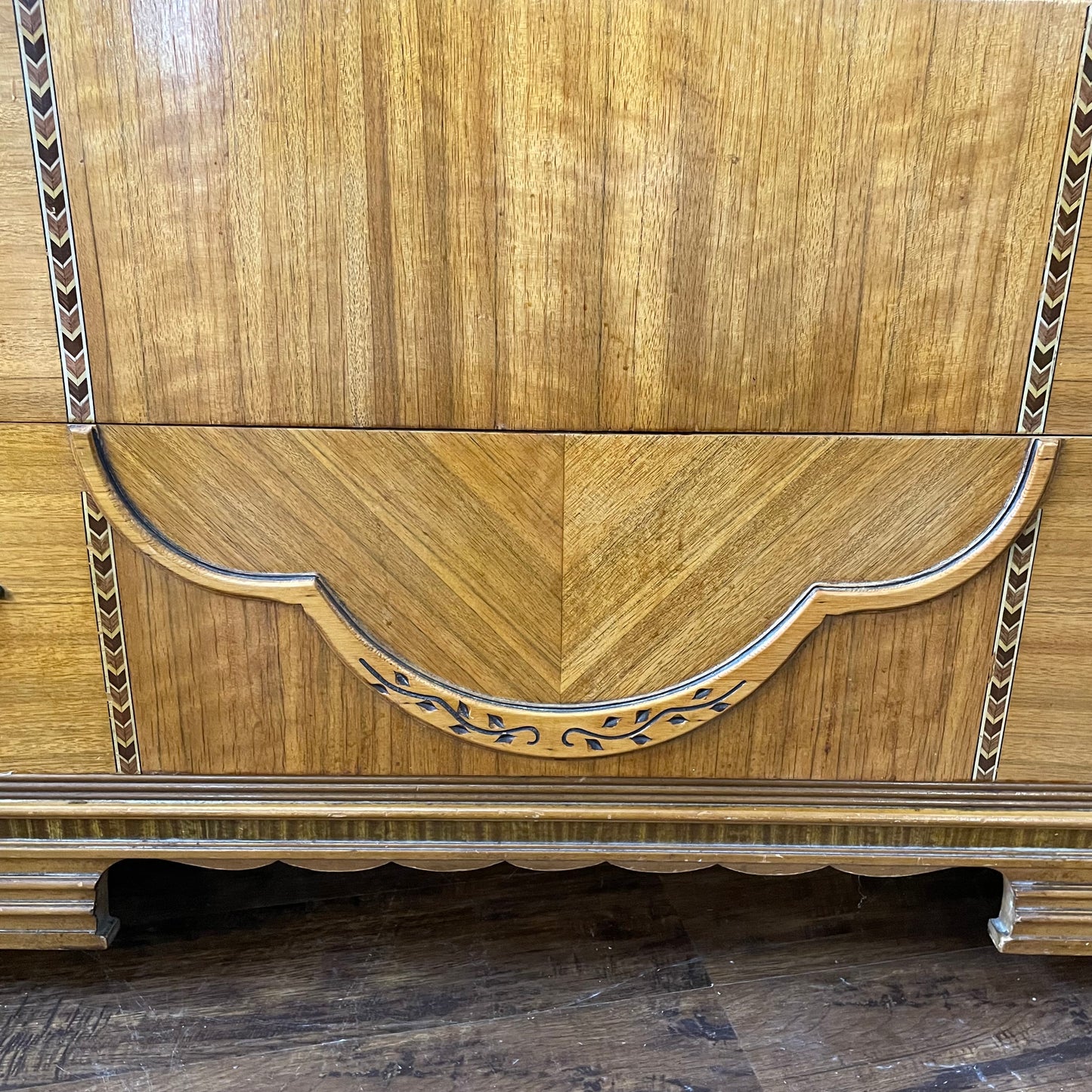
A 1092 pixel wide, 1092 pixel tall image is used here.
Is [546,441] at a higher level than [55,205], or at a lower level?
lower

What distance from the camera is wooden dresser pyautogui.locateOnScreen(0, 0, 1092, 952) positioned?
458 millimetres

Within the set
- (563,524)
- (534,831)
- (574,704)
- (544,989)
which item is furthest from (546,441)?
(544,989)

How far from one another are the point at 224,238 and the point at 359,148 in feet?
0.30

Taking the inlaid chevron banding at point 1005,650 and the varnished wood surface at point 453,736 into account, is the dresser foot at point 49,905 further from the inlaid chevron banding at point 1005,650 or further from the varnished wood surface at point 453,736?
the inlaid chevron banding at point 1005,650

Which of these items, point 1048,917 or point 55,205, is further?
point 1048,917

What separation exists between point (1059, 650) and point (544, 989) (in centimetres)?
43

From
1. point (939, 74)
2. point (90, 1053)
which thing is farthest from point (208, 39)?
point (90, 1053)

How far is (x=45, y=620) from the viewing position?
1.77 ft

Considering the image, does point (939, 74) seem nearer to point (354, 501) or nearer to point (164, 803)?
point (354, 501)

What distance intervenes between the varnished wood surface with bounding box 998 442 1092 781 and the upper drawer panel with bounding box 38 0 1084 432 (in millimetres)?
69

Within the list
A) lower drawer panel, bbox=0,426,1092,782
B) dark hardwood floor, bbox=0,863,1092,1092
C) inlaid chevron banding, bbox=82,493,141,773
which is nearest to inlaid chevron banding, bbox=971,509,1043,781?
lower drawer panel, bbox=0,426,1092,782

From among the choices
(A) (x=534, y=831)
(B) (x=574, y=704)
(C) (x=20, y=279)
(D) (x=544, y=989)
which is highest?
(C) (x=20, y=279)

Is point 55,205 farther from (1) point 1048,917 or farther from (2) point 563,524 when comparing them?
(1) point 1048,917

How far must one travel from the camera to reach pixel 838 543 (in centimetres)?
53
